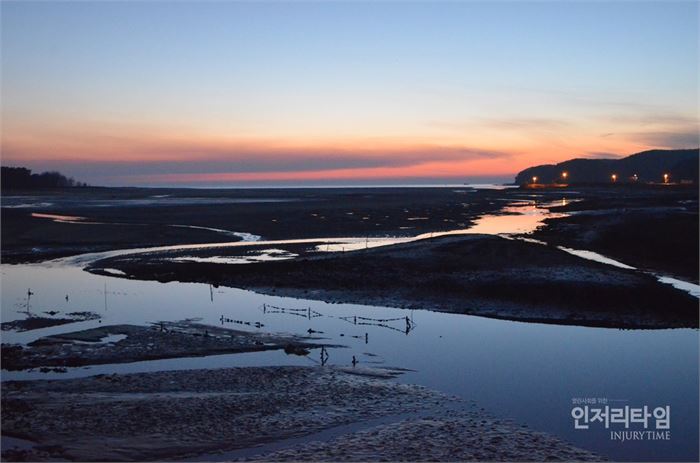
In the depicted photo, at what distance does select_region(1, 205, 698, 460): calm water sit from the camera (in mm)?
14117

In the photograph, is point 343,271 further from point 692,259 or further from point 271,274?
point 692,259

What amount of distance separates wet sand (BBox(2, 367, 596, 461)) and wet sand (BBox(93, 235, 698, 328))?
10768 millimetres

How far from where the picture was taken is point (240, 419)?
43.5 ft

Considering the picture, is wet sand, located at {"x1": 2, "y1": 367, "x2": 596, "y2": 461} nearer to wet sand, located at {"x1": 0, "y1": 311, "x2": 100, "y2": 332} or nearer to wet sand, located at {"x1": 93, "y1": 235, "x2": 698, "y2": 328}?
wet sand, located at {"x1": 0, "y1": 311, "x2": 100, "y2": 332}

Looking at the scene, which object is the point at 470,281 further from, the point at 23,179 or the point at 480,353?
the point at 23,179

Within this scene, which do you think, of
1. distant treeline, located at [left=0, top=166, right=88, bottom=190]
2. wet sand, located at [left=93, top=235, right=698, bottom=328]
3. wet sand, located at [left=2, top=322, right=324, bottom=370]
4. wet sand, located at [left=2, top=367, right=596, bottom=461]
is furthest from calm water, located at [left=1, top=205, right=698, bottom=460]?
distant treeline, located at [left=0, top=166, right=88, bottom=190]

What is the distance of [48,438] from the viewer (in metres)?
12.1

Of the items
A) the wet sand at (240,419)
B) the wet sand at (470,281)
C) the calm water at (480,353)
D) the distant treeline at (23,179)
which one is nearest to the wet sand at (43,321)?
the calm water at (480,353)

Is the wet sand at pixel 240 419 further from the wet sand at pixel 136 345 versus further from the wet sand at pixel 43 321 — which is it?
the wet sand at pixel 43 321

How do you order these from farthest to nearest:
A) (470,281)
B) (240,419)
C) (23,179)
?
1. (23,179)
2. (470,281)
3. (240,419)

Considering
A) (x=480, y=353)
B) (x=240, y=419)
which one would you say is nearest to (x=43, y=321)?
(x=240, y=419)

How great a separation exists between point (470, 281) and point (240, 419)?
1810 cm

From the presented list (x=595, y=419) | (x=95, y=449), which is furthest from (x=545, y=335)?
(x=95, y=449)

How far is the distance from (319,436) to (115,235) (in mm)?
44621
